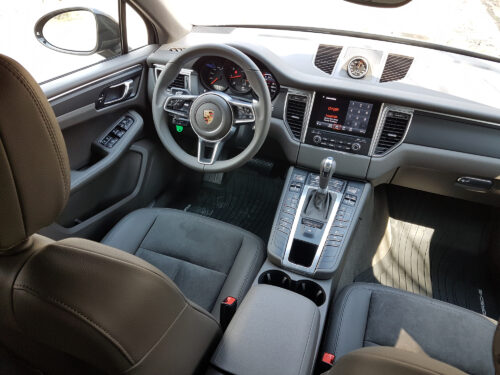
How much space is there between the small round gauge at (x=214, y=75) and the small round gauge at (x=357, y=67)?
58 centimetres

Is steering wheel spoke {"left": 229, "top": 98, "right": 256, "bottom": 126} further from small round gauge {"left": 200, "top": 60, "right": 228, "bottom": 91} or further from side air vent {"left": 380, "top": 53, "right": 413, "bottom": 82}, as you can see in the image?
side air vent {"left": 380, "top": 53, "right": 413, "bottom": 82}

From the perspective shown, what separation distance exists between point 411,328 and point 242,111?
3.34ft

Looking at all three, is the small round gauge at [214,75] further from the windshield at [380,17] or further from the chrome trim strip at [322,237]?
the chrome trim strip at [322,237]

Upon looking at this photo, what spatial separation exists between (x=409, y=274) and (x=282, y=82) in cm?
126

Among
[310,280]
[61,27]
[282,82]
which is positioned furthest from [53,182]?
[61,27]

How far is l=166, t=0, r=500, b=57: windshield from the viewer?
2283 millimetres

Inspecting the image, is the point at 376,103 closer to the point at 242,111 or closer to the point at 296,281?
the point at 242,111

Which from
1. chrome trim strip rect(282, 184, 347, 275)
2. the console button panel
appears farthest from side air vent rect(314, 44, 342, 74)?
chrome trim strip rect(282, 184, 347, 275)

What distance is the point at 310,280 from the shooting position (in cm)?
177

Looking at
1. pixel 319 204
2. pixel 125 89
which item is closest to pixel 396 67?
pixel 319 204

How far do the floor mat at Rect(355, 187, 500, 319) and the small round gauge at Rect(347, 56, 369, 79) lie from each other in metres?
0.93

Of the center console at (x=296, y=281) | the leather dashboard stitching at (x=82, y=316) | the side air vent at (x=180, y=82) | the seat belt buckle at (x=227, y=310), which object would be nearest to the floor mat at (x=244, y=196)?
the center console at (x=296, y=281)

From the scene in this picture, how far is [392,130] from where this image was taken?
6.39 feet

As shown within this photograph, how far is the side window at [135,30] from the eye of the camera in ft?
7.02
